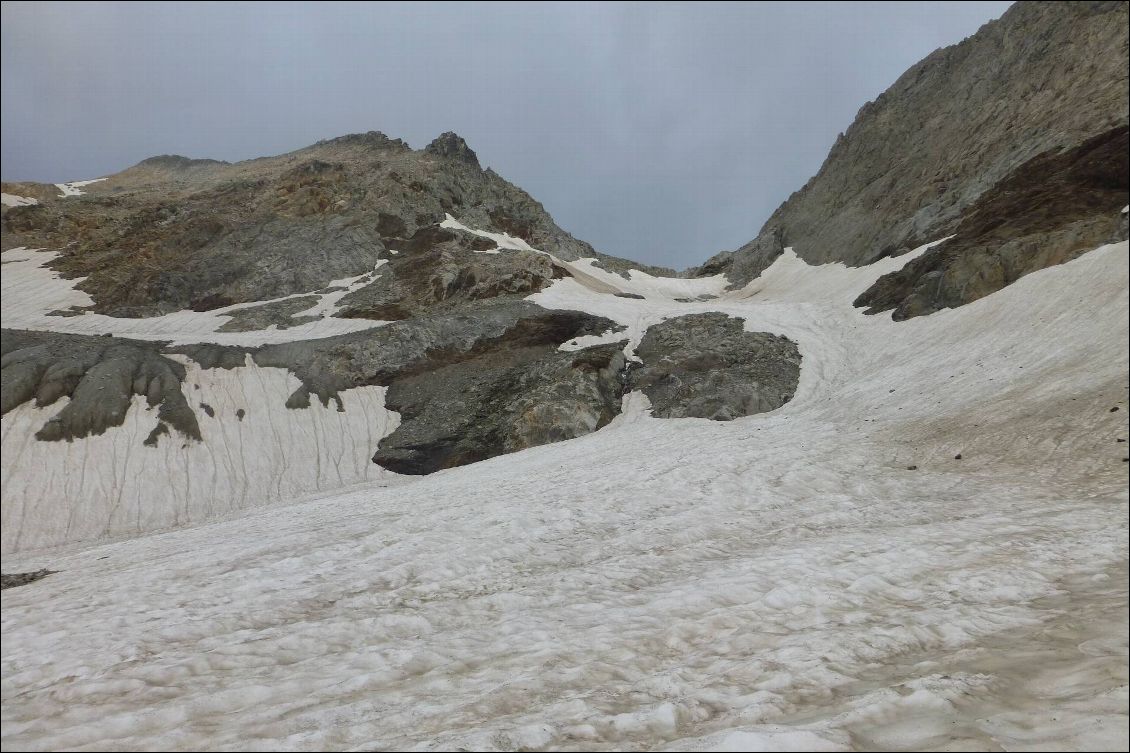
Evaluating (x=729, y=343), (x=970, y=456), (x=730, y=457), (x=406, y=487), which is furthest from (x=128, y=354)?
(x=970, y=456)

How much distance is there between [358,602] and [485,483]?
980 centimetres

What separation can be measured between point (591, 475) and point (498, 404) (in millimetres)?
13499

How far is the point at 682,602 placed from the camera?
8.30 meters

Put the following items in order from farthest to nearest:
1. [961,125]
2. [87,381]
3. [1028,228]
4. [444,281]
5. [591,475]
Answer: [961,125]
[444,281]
[1028,228]
[87,381]
[591,475]

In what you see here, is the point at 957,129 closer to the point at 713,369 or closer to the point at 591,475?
the point at 713,369

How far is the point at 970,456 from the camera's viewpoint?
43.1 ft

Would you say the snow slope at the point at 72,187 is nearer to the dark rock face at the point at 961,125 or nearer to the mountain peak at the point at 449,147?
the mountain peak at the point at 449,147

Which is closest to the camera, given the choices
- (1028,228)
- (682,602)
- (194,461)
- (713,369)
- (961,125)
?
(682,602)

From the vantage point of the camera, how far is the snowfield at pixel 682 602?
5.02m

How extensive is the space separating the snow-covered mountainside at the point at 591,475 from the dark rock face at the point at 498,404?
0.22 metres

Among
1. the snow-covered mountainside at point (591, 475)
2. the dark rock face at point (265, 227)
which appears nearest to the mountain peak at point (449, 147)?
the dark rock face at point (265, 227)

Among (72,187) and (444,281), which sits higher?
(72,187)

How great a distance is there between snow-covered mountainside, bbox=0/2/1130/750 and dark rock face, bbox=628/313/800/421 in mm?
233

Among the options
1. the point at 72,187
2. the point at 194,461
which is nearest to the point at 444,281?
the point at 194,461
